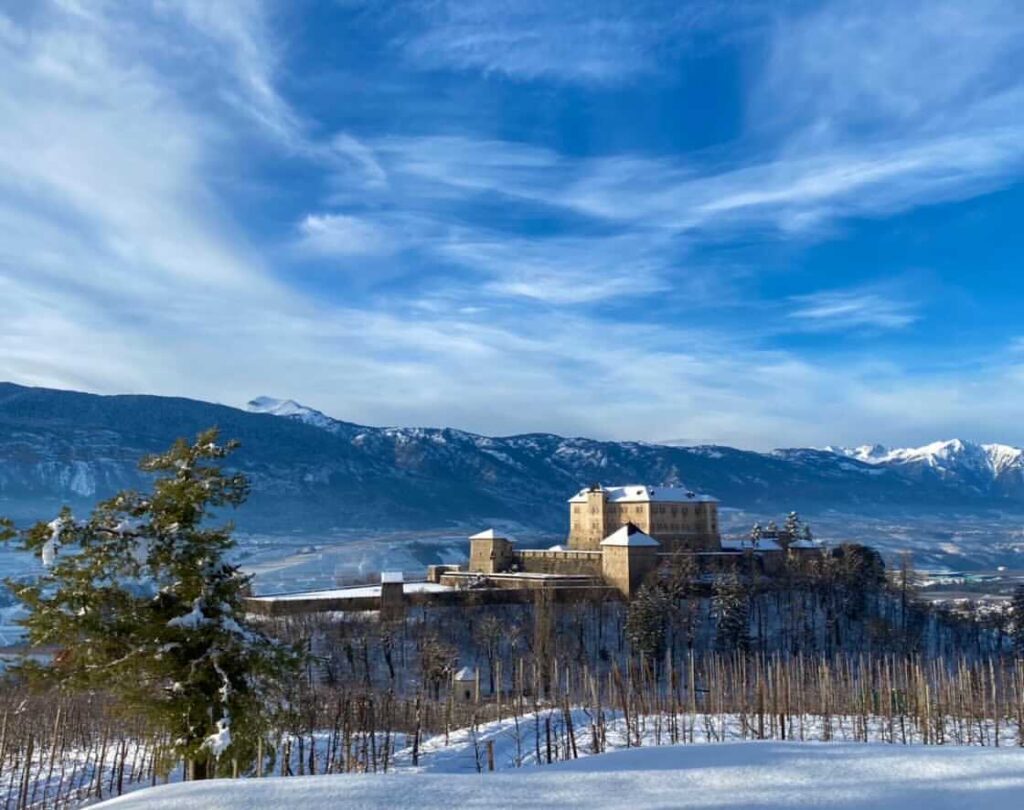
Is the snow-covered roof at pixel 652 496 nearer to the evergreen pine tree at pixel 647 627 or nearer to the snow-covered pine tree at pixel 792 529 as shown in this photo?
the snow-covered pine tree at pixel 792 529

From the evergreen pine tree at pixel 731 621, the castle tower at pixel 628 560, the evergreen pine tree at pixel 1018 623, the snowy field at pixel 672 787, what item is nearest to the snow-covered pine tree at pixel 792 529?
the castle tower at pixel 628 560

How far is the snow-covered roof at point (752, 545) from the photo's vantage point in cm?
6231

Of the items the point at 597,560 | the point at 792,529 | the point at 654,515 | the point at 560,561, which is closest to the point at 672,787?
the point at 597,560

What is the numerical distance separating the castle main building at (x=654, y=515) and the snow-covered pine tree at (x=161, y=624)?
55758 mm

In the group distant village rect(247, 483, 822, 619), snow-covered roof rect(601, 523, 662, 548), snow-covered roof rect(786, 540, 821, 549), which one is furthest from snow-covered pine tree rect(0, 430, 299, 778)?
snow-covered roof rect(786, 540, 821, 549)

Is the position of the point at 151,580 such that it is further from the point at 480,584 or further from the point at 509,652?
the point at 480,584

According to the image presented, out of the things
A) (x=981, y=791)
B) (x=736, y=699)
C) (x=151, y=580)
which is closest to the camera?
(x=981, y=791)

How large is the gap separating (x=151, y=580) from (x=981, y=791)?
1113cm

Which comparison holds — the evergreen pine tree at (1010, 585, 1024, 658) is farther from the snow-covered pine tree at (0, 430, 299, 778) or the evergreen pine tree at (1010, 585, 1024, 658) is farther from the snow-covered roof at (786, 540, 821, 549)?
the snow-covered pine tree at (0, 430, 299, 778)

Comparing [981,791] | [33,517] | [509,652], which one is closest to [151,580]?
[981,791]

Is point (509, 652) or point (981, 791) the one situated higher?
point (981, 791)

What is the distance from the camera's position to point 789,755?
263 inches

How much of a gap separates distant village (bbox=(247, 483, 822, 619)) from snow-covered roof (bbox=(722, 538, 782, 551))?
0.08 m

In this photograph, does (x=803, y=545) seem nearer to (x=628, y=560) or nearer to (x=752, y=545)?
(x=752, y=545)
